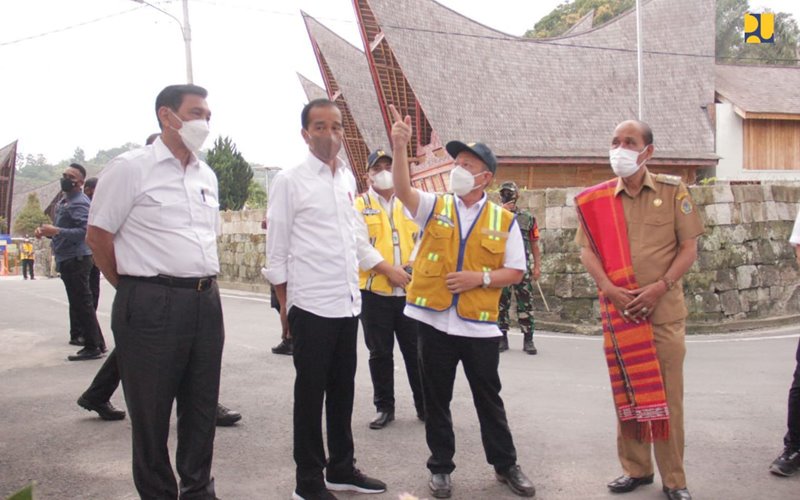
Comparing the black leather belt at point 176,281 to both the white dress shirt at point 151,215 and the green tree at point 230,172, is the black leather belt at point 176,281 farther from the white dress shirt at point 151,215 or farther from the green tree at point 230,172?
the green tree at point 230,172

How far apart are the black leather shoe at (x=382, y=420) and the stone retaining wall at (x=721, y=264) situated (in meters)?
5.45

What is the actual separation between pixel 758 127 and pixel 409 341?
57.6 ft

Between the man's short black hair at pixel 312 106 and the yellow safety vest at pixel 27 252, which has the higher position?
the man's short black hair at pixel 312 106

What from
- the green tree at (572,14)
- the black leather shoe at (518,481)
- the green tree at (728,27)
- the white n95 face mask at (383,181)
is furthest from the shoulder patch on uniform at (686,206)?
the green tree at (572,14)

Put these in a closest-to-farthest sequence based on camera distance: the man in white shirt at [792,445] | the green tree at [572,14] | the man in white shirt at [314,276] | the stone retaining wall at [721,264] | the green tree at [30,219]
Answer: the man in white shirt at [314,276] < the man in white shirt at [792,445] < the stone retaining wall at [721,264] < the green tree at [30,219] < the green tree at [572,14]

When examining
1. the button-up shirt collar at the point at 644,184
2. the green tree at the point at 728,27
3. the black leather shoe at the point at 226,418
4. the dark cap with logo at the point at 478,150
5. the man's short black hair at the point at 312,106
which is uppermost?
A: the green tree at the point at 728,27

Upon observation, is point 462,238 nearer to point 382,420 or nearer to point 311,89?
point 382,420

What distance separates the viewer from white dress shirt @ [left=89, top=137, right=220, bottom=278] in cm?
327

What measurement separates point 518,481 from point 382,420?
1535 mm

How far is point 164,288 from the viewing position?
330 centimetres

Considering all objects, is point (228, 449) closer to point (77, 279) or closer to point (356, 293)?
point (356, 293)

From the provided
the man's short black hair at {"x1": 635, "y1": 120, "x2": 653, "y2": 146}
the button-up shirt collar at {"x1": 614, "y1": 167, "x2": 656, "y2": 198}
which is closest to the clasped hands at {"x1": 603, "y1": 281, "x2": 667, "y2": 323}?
the button-up shirt collar at {"x1": 614, "y1": 167, "x2": 656, "y2": 198}

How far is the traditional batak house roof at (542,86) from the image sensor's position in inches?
742

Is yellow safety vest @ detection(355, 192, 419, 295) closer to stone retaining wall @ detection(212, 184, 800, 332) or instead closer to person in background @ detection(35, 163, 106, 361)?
person in background @ detection(35, 163, 106, 361)
